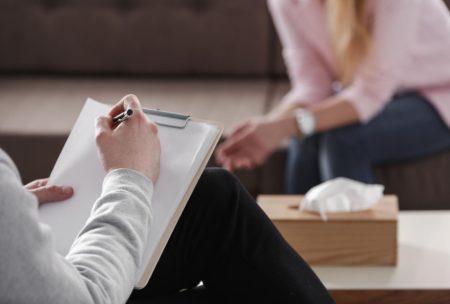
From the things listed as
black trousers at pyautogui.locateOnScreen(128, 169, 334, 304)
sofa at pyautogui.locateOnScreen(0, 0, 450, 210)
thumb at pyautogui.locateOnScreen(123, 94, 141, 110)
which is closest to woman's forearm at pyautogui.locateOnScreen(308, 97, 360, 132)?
sofa at pyautogui.locateOnScreen(0, 0, 450, 210)

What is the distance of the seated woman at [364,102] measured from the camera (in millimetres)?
2270

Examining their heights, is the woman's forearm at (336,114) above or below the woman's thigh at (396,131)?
above

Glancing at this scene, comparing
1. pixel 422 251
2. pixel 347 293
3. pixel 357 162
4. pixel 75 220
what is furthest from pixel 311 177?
pixel 75 220

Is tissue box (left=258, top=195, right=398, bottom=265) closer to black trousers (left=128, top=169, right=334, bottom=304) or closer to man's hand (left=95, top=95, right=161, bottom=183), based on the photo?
black trousers (left=128, top=169, right=334, bottom=304)

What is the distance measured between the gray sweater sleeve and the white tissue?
0.65 metres

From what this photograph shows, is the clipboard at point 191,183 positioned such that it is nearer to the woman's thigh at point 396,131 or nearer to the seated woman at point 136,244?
the seated woman at point 136,244

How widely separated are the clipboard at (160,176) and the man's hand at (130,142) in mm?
25

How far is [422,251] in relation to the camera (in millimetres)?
1729

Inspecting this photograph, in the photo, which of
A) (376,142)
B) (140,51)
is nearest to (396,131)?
(376,142)

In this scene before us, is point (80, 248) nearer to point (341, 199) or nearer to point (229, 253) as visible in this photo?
point (229, 253)

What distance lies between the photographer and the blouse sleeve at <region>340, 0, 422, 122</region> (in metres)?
2.23

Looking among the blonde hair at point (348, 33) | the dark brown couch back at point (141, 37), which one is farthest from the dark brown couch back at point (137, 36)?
the blonde hair at point (348, 33)

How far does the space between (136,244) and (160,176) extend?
0.17 meters

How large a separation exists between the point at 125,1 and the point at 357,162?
37.3 inches
